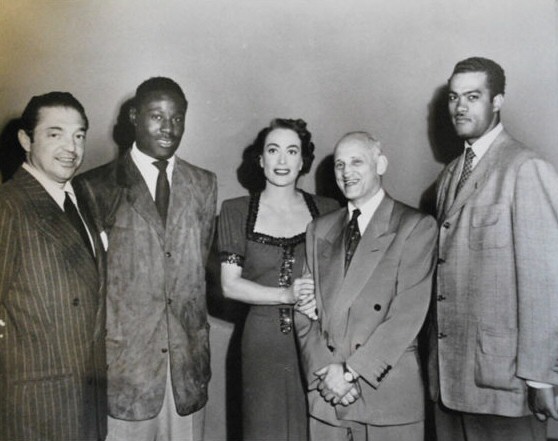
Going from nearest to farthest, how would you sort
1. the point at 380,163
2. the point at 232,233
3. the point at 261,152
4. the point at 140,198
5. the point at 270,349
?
the point at 380,163 < the point at 140,198 < the point at 270,349 < the point at 232,233 < the point at 261,152

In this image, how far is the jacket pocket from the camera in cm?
201

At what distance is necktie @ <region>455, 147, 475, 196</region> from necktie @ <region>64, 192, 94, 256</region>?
1.50 metres

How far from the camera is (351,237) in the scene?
224cm

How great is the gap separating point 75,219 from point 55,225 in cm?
11

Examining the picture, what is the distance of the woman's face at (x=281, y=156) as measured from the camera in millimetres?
2598

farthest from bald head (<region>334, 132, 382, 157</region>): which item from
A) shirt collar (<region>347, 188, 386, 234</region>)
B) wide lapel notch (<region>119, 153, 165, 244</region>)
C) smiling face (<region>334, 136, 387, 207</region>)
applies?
wide lapel notch (<region>119, 153, 165, 244</region>)

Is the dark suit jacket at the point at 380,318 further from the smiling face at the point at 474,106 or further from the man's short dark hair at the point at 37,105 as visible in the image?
the man's short dark hair at the point at 37,105

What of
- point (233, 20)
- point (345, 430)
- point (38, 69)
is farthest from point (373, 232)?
point (38, 69)

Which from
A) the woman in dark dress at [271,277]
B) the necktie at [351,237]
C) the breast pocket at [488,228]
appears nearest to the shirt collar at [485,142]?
the breast pocket at [488,228]

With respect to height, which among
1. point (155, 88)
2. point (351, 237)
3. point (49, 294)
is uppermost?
point (155, 88)

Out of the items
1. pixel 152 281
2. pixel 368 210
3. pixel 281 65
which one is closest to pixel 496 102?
pixel 368 210

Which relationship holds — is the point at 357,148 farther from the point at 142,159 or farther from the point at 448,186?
the point at 142,159

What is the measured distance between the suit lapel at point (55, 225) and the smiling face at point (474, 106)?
157 centimetres

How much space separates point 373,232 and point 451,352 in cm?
55
